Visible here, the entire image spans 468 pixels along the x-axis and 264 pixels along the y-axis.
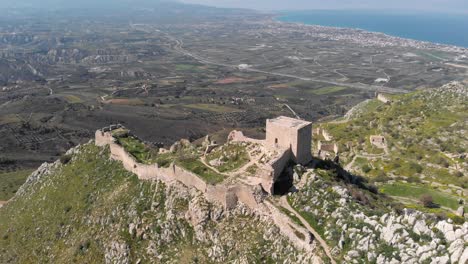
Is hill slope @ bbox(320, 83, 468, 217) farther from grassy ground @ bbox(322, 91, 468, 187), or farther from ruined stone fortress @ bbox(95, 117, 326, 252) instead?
ruined stone fortress @ bbox(95, 117, 326, 252)

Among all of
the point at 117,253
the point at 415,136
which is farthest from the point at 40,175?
the point at 415,136

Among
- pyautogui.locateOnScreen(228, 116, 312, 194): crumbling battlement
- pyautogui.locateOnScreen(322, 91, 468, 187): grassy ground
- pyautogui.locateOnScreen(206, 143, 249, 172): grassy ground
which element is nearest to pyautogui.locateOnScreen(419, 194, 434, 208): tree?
pyautogui.locateOnScreen(322, 91, 468, 187): grassy ground

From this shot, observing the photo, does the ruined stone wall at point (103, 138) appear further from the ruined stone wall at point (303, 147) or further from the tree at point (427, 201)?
the tree at point (427, 201)

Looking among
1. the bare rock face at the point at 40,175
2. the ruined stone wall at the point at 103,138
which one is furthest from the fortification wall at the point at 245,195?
the bare rock face at the point at 40,175

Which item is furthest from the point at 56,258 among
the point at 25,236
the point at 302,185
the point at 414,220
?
the point at 414,220

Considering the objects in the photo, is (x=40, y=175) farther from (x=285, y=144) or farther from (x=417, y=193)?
(x=417, y=193)

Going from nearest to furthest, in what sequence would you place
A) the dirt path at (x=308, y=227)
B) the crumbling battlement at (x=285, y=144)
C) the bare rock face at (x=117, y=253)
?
the dirt path at (x=308, y=227)
the crumbling battlement at (x=285, y=144)
the bare rock face at (x=117, y=253)
